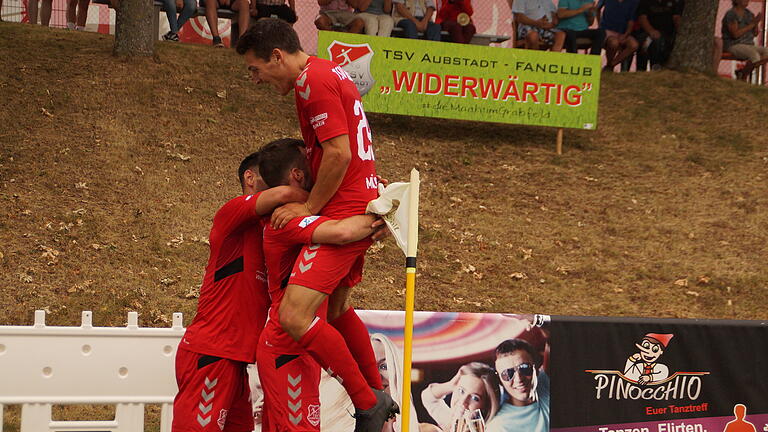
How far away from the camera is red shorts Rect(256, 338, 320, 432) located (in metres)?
4.36

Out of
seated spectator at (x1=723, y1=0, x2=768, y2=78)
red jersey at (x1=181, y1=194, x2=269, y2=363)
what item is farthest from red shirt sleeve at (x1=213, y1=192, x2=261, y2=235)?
seated spectator at (x1=723, y1=0, x2=768, y2=78)

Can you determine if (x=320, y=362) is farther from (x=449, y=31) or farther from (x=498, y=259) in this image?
(x=449, y=31)

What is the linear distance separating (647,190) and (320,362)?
348 inches

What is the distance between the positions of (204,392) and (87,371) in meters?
1.17

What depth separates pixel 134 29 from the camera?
13.1 metres

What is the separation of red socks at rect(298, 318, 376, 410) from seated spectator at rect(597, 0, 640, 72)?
12.2 metres

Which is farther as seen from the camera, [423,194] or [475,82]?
[475,82]

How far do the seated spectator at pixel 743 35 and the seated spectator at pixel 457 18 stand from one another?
517 cm

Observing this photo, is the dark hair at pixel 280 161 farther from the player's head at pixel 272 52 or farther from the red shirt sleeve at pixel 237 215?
the player's head at pixel 272 52

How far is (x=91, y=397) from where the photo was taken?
5.29 metres

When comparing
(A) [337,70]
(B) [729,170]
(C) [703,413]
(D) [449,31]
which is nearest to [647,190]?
(B) [729,170]

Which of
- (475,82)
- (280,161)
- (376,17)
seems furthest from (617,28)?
(280,161)

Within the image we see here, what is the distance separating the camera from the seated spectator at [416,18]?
535 inches

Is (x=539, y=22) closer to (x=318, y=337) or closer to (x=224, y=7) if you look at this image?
(x=224, y=7)
